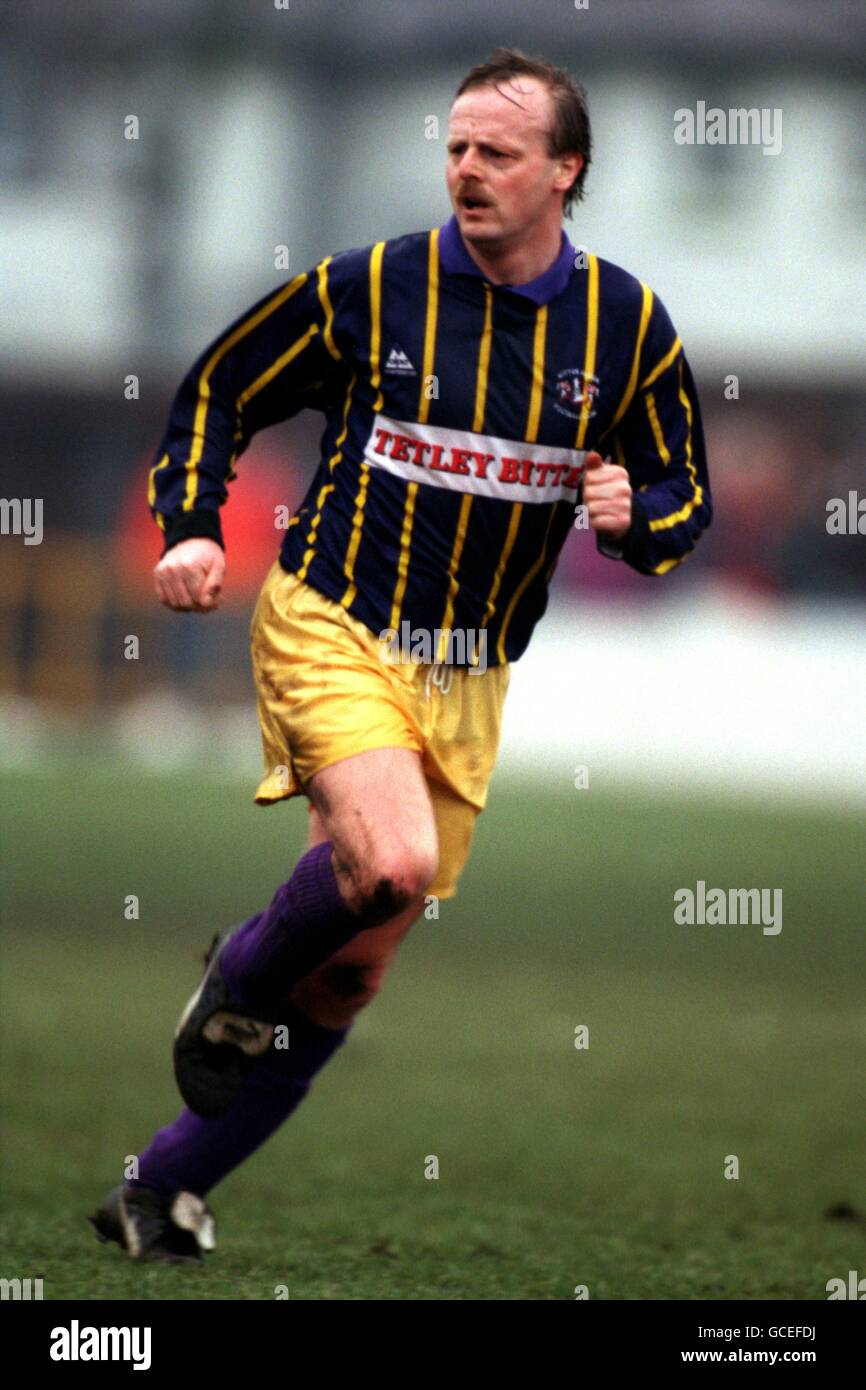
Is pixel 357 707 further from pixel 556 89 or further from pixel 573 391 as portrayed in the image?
pixel 556 89

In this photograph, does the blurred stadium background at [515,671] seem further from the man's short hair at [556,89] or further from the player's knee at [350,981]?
the man's short hair at [556,89]

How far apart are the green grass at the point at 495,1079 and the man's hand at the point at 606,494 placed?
1.49 metres

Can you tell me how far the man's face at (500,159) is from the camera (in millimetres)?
4906

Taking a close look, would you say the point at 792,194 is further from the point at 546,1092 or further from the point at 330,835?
the point at 330,835

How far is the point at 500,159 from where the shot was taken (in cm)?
493

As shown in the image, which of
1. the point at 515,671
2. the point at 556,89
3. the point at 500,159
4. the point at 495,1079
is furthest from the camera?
the point at 515,671

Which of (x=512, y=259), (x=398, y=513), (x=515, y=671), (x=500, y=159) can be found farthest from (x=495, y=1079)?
(x=515, y=671)

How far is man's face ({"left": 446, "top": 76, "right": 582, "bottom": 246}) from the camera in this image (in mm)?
4906

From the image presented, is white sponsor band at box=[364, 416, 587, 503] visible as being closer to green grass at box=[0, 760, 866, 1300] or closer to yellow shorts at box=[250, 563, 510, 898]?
yellow shorts at box=[250, 563, 510, 898]

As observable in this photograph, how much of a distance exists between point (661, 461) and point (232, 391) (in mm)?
888

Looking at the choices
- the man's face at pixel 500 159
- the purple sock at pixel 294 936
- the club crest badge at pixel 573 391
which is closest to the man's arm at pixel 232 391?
the man's face at pixel 500 159

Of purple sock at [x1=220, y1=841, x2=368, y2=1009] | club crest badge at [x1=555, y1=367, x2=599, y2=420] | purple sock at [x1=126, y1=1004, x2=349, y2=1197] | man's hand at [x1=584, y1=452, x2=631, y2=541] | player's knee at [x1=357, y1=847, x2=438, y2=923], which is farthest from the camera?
purple sock at [x1=126, y1=1004, x2=349, y2=1197]

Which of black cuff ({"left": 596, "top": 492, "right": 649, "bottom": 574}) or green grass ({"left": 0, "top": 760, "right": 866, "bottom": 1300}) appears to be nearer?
black cuff ({"left": 596, "top": 492, "right": 649, "bottom": 574})

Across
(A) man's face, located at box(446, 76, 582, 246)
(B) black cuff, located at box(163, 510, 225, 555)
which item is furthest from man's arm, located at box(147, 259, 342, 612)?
(A) man's face, located at box(446, 76, 582, 246)
